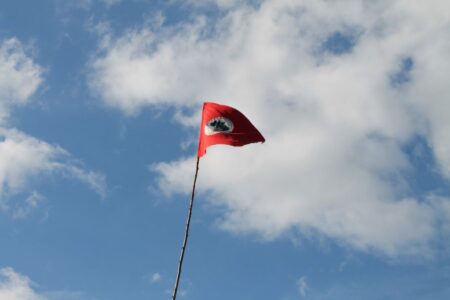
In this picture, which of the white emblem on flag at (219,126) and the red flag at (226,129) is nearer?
the red flag at (226,129)

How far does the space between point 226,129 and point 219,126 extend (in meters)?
0.42

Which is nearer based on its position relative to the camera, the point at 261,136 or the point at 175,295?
the point at 175,295

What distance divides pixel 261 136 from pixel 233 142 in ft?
5.09

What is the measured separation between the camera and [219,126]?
29859 millimetres

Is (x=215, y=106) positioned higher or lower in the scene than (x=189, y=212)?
higher

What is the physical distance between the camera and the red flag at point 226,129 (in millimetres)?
29516

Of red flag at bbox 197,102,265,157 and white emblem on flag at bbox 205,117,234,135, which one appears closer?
red flag at bbox 197,102,265,157

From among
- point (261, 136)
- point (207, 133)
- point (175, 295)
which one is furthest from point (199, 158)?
point (175, 295)

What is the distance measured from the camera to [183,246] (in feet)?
82.3

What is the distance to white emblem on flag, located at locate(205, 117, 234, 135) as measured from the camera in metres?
29.7

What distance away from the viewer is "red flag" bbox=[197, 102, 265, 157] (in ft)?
96.8

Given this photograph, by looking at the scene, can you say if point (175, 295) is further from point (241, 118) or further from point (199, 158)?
point (241, 118)

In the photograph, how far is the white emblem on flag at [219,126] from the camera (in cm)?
2972

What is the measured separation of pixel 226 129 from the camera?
2992 centimetres
